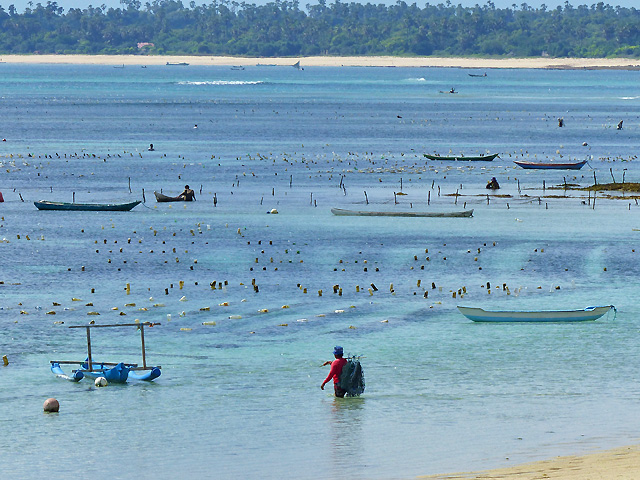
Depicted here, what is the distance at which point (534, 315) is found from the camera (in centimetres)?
4069

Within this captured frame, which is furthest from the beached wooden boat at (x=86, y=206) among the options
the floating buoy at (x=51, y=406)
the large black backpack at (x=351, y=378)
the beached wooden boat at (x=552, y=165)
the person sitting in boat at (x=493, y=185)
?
the large black backpack at (x=351, y=378)

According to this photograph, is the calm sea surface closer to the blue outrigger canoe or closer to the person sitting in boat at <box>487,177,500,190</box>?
the blue outrigger canoe

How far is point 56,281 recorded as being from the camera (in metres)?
48.8

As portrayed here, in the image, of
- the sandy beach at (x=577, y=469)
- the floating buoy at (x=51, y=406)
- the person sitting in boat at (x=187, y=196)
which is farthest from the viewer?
the person sitting in boat at (x=187, y=196)

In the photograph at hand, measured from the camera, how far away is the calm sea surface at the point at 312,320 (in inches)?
1075

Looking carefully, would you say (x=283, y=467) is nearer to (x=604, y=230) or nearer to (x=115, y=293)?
(x=115, y=293)

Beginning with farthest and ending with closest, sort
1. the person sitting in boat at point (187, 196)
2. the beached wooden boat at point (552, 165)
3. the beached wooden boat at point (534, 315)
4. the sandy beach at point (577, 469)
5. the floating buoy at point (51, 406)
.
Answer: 1. the beached wooden boat at point (552, 165)
2. the person sitting in boat at point (187, 196)
3. the beached wooden boat at point (534, 315)
4. the floating buoy at point (51, 406)
5. the sandy beach at point (577, 469)

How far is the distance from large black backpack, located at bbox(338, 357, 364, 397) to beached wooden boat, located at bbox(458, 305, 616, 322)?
10395 mm

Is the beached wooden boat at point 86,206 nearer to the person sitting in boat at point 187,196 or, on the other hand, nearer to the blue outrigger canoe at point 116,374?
the person sitting in boat at point 187,196

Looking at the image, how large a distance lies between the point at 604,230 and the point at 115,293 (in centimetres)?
2911

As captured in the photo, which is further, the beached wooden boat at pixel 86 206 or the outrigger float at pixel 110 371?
the beached wooden boat at pixel 86 206

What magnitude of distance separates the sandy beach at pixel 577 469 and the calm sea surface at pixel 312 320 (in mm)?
953

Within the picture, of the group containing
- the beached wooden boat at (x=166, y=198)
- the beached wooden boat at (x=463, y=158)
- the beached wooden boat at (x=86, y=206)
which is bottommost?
Answer: the beached wooden boat at (x=463, y=158)

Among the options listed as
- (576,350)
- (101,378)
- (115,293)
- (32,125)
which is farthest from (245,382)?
(32,125)
